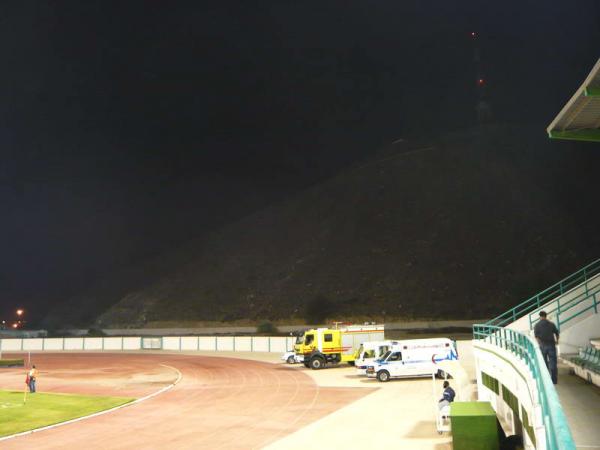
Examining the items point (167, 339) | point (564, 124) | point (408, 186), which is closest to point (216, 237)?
point (408, 186)

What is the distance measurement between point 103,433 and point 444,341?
18.4 m

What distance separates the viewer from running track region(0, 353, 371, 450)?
57.6 feet

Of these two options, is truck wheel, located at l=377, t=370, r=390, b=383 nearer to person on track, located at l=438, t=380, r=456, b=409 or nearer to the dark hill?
person on track, located at l=438, t=380, r=456, b=409

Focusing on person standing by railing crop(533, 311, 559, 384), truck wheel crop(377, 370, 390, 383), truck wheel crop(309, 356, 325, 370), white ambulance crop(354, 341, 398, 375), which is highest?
person standing by railing crop(533, 311, 559, 384)

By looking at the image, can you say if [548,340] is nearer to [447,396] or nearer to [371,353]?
[447,396]

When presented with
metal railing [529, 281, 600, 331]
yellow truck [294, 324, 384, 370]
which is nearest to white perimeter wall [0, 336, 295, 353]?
yellow truck [294, 324, 384, 370]

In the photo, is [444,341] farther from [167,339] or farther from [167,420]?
[167,339]

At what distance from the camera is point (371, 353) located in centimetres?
3319

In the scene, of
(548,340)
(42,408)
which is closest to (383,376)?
(548,340)

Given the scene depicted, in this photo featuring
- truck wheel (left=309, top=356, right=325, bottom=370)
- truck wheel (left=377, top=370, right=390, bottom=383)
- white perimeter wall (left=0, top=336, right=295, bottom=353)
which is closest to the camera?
truck wheel (left=377, top=370, right=390, bottom=383)

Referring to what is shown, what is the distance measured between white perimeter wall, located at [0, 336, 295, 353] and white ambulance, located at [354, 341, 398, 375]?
1956cm

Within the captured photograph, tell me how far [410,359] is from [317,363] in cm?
975

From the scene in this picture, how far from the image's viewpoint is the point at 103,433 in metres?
18.9

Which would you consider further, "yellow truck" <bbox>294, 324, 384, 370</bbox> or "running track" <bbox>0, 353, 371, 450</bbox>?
"yellow truck" <bbox>294, 324, 384, 370</bbox>
